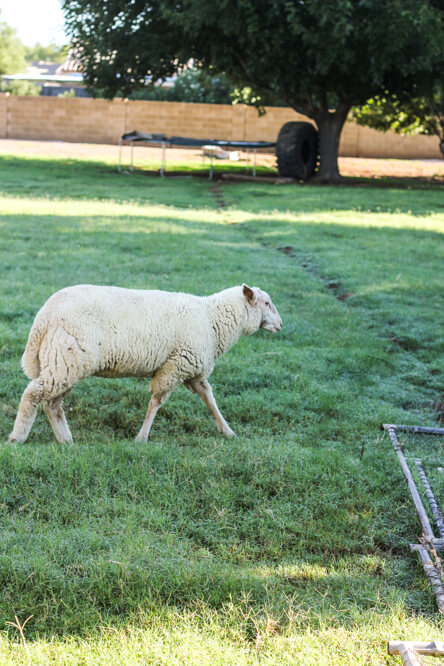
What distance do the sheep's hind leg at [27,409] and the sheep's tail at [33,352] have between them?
12 cm

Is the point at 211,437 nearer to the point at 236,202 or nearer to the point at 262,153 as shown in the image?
the point at 236,202

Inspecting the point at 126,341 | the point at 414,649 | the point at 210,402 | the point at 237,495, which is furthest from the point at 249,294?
the point at 414,649

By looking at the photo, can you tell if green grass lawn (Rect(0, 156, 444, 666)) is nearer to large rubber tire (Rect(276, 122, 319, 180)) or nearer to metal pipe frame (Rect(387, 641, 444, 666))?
metal pipe frame (Rect(387, 641, 444, 666))

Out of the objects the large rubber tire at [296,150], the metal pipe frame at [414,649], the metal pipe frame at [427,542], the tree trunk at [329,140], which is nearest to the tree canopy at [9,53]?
the large rubber tire at [296,150]

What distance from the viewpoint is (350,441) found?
502 cm

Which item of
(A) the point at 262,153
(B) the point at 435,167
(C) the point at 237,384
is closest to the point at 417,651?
(C) the point at 237,384

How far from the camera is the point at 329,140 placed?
24.5m

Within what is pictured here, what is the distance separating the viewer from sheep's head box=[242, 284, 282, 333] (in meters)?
5.36

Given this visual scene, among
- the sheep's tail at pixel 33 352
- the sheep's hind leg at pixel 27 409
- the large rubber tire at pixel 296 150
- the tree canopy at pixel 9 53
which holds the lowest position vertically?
the sheep's hind leg at pixel 27 409

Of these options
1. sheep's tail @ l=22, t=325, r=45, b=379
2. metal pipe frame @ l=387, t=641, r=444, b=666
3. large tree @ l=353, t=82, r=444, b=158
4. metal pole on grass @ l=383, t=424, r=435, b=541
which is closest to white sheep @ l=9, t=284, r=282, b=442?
sheep's tail @ l=22, t=325, r=45, b=379

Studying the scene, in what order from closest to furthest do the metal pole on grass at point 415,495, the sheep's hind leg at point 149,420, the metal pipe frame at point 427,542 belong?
the metal pipe frame at point 427,542 < the metal pole on grass at point 415,495 < the sheep's hind leg at point 149,420

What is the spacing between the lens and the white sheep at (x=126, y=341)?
14.2ft

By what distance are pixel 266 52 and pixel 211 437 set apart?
19.6m

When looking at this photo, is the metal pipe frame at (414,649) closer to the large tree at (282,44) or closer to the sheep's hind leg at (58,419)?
the sheep's hind leg at (58,419)
